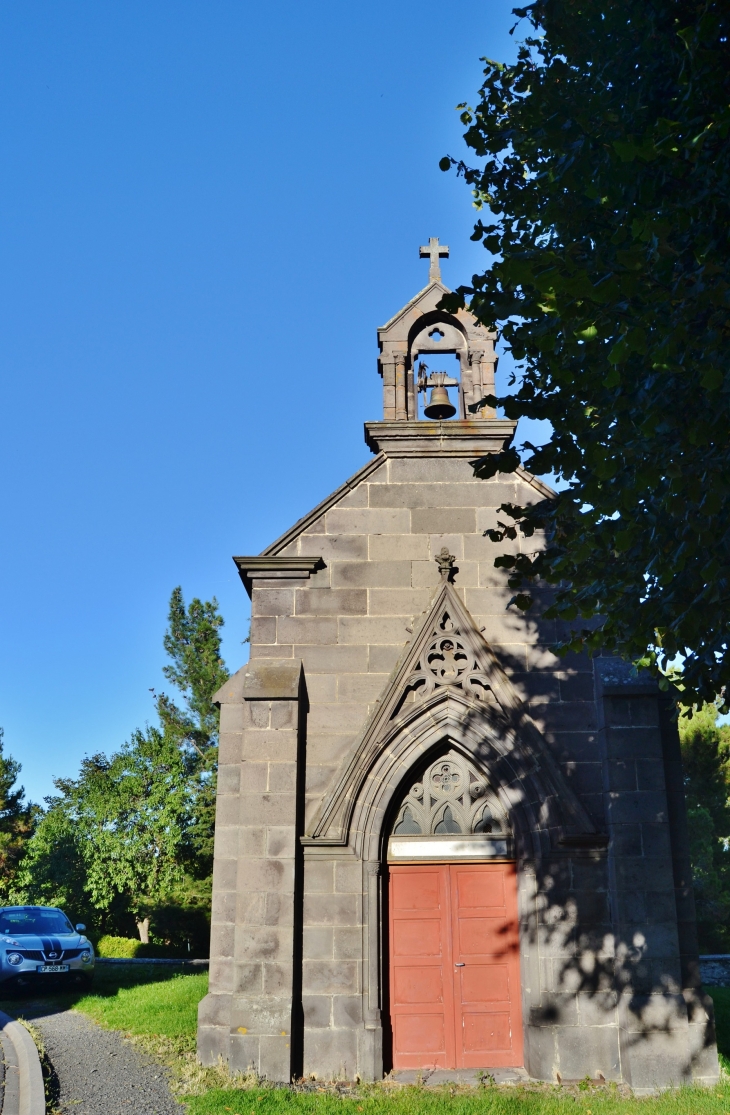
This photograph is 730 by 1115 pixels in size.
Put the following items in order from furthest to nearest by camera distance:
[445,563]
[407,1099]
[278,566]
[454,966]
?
[278,566] → [445,563] → [454,966] → [407,1099]

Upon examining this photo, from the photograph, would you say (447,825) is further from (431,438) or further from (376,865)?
(431,438)

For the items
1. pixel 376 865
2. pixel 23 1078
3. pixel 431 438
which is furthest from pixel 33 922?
pixel 431 438

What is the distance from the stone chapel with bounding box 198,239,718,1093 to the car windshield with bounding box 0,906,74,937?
734 cm

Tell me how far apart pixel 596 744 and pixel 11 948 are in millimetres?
10587

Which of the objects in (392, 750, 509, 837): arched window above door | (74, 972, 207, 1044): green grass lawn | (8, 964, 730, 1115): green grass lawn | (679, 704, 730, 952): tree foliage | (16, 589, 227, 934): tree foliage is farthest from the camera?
(16, 589, 227, 934): tree foliage

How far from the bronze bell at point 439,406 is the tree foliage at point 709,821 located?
13395 millimetres

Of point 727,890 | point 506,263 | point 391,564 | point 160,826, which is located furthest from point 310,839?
point 160,826

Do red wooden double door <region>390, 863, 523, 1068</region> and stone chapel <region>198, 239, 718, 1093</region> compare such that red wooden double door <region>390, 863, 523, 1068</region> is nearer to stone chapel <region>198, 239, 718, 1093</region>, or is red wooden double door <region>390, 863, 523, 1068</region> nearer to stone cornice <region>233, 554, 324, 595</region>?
stone chapel <region>198, 239, 718, 1093</region>

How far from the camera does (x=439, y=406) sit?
12914 mm

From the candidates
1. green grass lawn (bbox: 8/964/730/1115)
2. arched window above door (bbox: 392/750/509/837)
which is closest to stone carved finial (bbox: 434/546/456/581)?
arched window above door (bbox: 392/750/509/837)

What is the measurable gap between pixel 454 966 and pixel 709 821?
51.7 ft

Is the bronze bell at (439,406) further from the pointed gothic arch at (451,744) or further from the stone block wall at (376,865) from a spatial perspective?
the pointed gothic arch at (451,744)

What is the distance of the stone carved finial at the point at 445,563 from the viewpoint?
11469 mm

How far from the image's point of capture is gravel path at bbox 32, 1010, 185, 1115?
866 centimetres
